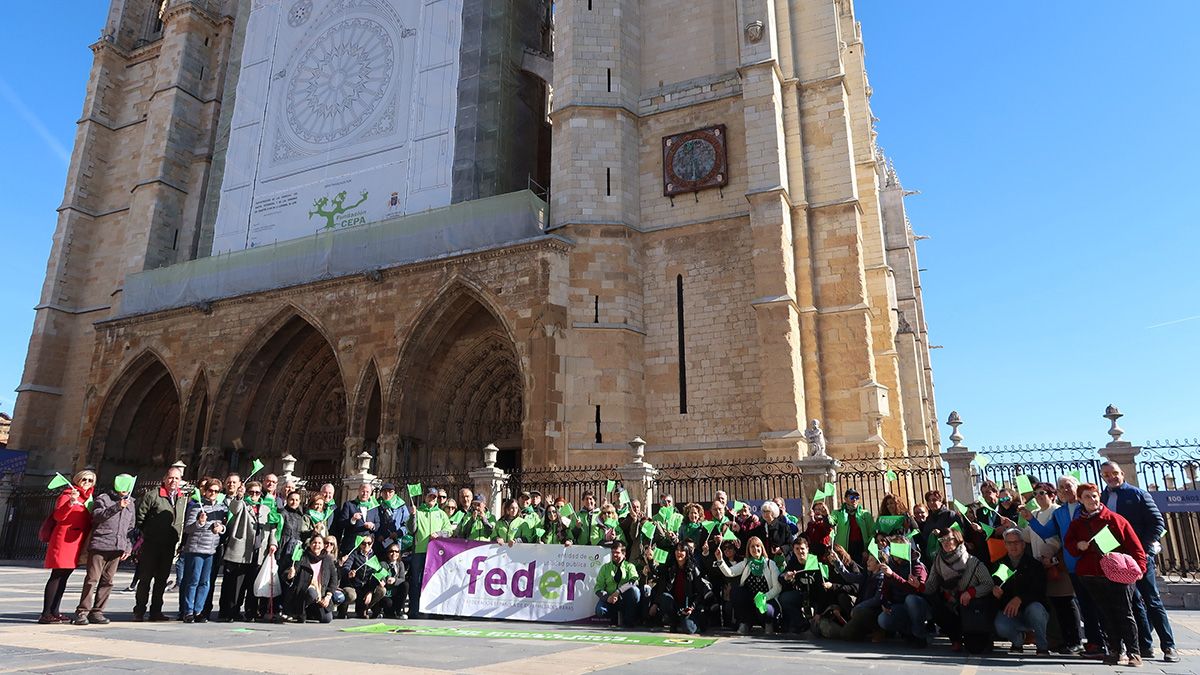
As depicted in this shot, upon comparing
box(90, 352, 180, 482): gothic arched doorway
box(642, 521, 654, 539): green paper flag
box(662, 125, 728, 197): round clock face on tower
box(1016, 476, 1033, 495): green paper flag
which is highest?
box(662, 125, 728, 197): round clock face on tower

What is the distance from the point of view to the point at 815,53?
15445 mm

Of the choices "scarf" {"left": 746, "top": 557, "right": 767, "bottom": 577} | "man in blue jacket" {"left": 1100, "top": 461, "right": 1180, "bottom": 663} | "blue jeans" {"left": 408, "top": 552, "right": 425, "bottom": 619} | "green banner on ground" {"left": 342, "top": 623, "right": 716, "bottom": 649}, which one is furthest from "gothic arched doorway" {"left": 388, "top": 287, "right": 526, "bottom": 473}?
"man in blue jacket" {"left": 1100, "top": 461, "right": 1180, "bottom": 663}

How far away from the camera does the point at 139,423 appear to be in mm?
19344

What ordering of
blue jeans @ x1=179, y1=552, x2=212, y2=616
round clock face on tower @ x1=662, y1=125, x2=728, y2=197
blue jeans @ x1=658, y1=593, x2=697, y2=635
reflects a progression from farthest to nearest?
1. round clock face on tower @ x1=662, y1=125, x2=728, y2=197
2. blue jeans @ x1=179, y1=552, x2=212, y2=616
3. blue jeans @ x1=658, y1=593, x2=697, y2=635

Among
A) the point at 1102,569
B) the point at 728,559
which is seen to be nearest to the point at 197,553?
the point at 728,559

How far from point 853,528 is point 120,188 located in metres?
24.2

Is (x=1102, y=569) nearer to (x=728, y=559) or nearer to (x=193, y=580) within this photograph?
(x=728, y=559)

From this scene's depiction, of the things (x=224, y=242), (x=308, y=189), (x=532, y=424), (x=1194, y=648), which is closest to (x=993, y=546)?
(x=1194, y=648)

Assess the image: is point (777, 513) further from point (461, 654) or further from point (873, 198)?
point (873, 198)

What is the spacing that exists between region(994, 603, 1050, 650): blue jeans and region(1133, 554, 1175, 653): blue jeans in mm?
535

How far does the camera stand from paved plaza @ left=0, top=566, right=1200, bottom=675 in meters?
4.18

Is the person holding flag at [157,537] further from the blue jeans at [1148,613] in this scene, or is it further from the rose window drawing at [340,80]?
the rose window drawing at [340,80]

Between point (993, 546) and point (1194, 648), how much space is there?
1.44 metres

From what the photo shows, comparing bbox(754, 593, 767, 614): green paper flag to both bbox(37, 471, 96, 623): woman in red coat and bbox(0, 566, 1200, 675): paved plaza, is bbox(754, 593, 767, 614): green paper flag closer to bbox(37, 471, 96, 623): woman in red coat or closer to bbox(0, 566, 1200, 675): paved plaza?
bbox(0, 566, 1200, 675): paved plaza
